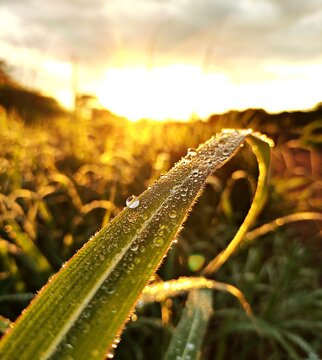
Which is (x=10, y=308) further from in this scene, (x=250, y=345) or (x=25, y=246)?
(x=250, y=345)

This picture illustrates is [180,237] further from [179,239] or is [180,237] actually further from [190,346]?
[190,346]

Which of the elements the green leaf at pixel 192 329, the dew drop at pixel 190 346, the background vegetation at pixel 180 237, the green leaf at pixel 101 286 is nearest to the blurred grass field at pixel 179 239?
the background vegetation at pixel 180 237

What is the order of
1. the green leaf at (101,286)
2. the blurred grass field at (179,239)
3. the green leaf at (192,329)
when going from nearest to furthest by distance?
the green leaf at (101,286) < the green leaf at (192,329) < the blurred grass field at (179,239)

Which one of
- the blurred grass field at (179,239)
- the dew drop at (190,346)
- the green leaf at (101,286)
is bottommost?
the green leaf at (101,286)

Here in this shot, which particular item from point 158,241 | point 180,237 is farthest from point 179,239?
point 158,241

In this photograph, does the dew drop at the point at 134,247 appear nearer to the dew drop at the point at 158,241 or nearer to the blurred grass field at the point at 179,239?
the dew drop at the point at 158,241

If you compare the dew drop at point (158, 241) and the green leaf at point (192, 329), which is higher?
the green leaf at point (192, 329)
